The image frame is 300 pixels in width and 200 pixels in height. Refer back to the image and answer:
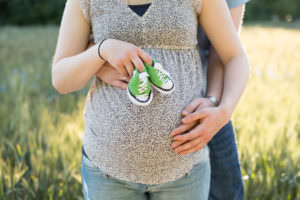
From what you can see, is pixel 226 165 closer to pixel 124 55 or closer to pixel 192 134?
pixel 192 134

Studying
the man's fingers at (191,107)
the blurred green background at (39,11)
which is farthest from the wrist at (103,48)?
the blurred green background at (39,11)

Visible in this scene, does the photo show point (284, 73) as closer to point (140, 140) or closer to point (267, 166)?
point (267, 166)

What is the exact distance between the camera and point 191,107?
1173mm

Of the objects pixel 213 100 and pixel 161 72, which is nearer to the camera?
pixel 161 72

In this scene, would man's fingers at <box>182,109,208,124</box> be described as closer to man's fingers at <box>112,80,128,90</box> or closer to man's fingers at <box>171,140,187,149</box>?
man's fingers at <box>171,140,187,149</box>

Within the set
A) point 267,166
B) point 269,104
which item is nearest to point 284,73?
point 269,104

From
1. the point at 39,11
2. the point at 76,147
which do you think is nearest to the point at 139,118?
the point at 76,147

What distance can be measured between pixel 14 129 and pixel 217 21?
227 centimetres

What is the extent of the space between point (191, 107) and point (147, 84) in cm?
23

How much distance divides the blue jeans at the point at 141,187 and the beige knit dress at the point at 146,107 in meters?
0.03

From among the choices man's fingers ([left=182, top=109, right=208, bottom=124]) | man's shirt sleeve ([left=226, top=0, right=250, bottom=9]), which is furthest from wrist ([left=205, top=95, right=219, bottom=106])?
man's shirt sleeve ([left=226, top=0, right=250, bottom=9])

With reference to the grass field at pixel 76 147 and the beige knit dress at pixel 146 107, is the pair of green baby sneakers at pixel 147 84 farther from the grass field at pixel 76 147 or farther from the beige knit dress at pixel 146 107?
the grass field at pixel 76 147

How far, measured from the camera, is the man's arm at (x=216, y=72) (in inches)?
53.4

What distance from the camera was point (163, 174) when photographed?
1144 millimetres
